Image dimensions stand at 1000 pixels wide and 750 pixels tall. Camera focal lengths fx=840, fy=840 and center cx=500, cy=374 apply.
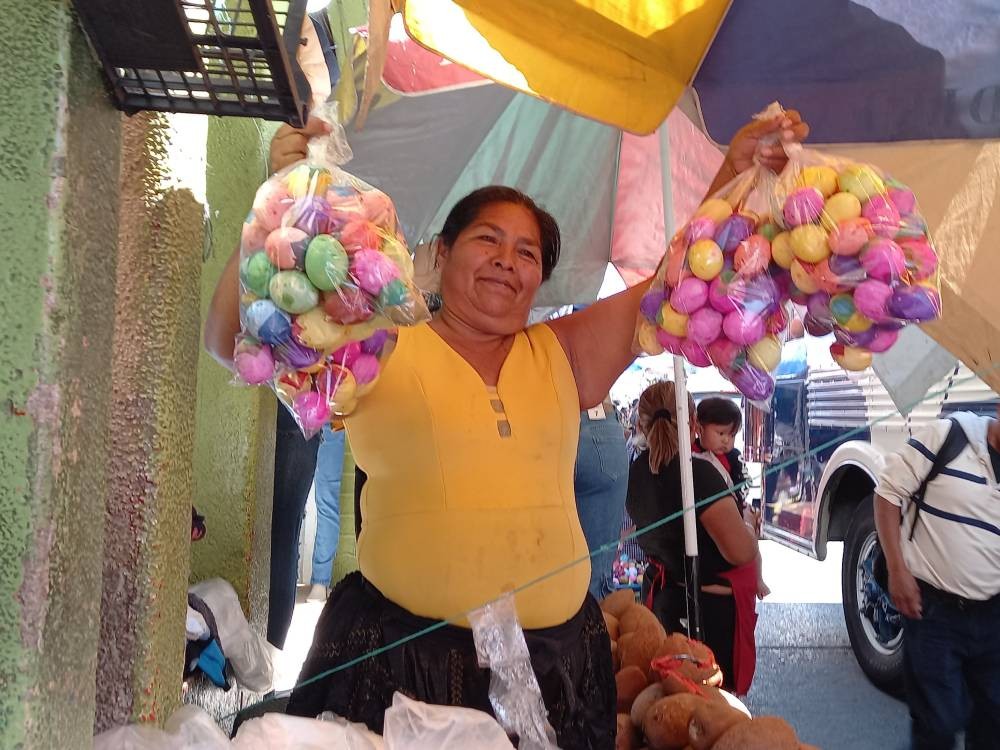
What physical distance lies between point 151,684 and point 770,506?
18.3ft

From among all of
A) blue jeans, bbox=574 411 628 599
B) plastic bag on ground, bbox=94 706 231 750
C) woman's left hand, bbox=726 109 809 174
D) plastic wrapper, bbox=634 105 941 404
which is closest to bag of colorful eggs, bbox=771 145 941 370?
plastic wrapper, bbox=634 105 941 404

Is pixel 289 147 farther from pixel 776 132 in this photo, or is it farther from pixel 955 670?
pixel 955 670

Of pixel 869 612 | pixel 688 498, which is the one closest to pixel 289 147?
pixel 688 498

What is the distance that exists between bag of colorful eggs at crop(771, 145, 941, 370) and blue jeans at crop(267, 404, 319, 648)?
7.65 feet

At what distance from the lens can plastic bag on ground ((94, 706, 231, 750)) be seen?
126 centimetres

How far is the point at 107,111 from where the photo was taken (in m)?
1.12

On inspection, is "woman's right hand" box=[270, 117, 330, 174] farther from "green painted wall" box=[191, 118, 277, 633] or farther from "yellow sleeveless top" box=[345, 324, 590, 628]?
"green painted wall" box=[191, 118, 277, 633]

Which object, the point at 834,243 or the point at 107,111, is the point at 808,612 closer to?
the point at 834,243

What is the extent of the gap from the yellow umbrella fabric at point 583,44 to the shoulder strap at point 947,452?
200 centimetres

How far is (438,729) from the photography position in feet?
4.46

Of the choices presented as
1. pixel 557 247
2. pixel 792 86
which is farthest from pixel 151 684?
pixel 792 86

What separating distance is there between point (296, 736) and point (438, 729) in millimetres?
224

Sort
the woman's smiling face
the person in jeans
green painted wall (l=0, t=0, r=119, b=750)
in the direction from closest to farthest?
green painted wall (l=0, t=0, r=119, b=750), the woman's smiling face, the person in jeans

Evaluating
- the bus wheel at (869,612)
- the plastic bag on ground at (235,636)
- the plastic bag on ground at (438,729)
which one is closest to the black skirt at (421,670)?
the plastic bag on ground at (438,729)
